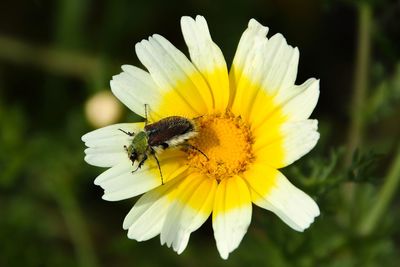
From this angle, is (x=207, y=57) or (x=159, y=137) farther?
(x=207, y=57)

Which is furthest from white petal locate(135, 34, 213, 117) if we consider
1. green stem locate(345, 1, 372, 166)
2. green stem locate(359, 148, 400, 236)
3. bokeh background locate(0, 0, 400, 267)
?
green stem locate(345, 1, 372, 166)

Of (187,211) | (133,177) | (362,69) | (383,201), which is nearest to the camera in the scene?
(187,211)

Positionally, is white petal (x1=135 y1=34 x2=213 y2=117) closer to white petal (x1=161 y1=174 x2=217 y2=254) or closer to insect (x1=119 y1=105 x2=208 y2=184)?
insect (x1=119 y1=105 x2=208 y2=184)

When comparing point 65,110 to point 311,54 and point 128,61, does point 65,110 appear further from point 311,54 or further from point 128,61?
point 311,54

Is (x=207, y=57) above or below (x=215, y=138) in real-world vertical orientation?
above

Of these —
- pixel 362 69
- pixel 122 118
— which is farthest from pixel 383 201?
pixel 122 118

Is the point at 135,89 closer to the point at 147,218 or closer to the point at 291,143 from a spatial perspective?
the point at 147,218

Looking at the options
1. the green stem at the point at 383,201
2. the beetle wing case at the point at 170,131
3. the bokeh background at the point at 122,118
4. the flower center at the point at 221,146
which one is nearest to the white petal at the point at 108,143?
the beetle wing case at the point at 170,131

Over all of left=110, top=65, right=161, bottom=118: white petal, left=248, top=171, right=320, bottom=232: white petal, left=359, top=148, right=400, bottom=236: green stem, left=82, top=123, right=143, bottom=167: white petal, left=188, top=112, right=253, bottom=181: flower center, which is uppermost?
left=110, top=65, right=161, bottom=118: white petal
